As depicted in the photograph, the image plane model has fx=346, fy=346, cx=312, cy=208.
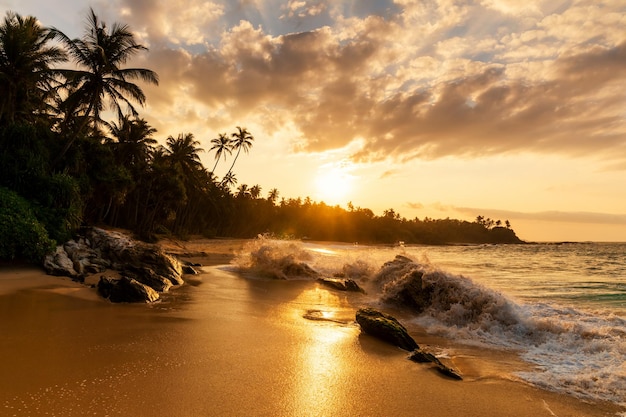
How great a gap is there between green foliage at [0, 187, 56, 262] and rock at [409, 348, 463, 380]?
44.7 feet

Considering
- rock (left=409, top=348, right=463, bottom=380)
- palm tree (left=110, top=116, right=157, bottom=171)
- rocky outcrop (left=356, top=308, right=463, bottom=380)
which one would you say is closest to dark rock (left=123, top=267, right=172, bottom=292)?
rocky outcrop (left=356, top=308, right=463, bottom=380)

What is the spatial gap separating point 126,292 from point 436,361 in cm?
748

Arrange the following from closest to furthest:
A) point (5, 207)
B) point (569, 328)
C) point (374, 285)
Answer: point (569, 328) < point (5, 207) < point (374, 285)

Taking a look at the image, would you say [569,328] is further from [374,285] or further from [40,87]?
[40,87]

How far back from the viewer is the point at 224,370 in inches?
185

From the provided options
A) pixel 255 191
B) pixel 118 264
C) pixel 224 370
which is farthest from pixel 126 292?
pixel 255 191

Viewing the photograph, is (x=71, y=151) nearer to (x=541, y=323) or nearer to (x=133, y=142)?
(x=133, y=142)

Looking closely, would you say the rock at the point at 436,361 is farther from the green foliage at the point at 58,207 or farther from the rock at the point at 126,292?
the green foliage at the point at 58,207

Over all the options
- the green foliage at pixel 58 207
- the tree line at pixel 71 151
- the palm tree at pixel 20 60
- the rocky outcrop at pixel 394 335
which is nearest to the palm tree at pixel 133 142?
the tree line at pixel 71 151

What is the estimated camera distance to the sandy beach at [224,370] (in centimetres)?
375

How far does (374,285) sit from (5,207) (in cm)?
1473

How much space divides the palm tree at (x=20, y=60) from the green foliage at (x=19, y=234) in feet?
36.3

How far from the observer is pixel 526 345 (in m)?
7.32

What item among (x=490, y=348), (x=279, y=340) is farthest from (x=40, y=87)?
(x=490, y=348)
